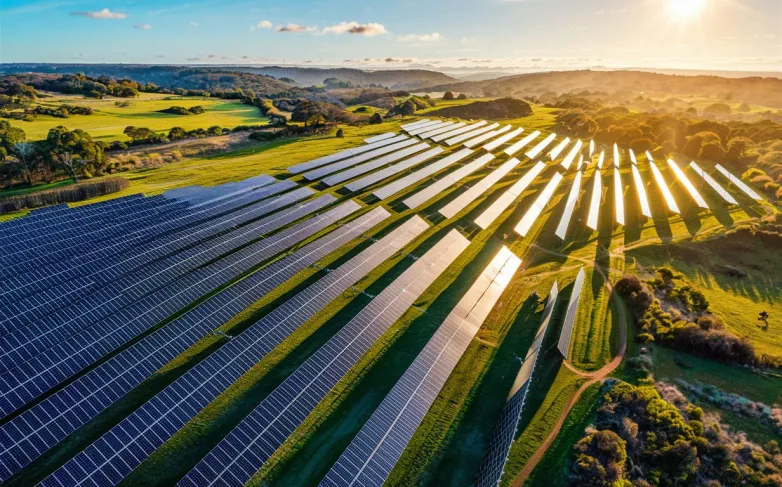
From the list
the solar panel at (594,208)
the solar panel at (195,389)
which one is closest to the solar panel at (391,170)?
the solar panel at (195,389)

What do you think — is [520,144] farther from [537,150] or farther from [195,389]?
[195,389]

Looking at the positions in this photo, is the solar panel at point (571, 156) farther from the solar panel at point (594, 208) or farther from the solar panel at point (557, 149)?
the solar panel at point (594, 208)

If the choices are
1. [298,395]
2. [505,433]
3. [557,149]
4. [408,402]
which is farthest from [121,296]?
[557,149]

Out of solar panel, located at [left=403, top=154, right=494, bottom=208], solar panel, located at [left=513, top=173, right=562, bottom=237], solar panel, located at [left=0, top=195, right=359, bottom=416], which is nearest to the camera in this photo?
solar panel, located at [left=0, top=195, right=359, bottom=416]

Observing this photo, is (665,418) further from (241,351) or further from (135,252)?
(135,252)

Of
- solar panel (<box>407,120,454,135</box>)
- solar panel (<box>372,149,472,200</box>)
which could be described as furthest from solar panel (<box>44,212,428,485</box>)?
solar panel (<box>407,120,454,135</box>)

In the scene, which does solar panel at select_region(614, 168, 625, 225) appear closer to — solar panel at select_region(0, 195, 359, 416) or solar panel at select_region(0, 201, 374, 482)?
solar panel at select_region(0, 201, 374, 482)
